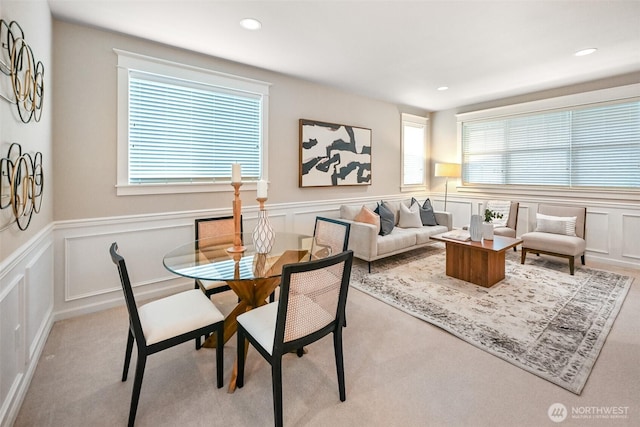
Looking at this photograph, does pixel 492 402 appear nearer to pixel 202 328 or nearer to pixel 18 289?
pixel 202 328

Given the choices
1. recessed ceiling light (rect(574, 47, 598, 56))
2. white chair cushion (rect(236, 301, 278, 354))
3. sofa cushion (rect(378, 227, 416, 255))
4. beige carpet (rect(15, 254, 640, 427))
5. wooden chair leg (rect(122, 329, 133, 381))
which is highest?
recessed ceiling light (rect(574, 47, 598, 56))

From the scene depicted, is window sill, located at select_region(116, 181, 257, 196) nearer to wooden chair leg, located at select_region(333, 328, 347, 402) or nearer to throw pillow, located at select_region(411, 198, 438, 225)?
wooden chair leg, located at select_region(333, 328, 347, 402)

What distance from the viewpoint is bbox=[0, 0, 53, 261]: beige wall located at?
1.48m

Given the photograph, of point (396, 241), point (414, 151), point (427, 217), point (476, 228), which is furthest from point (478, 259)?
point (414, 151)

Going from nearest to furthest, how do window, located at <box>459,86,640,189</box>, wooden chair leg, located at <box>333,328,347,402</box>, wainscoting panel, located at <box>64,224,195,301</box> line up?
wooden chair leg, located at <box>333,328,347,402</box>
wainscoting panel, located at <box>64,224,195,301</box>
window, located at <box>459,86,640,189</box>

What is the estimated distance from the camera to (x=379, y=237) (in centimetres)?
405

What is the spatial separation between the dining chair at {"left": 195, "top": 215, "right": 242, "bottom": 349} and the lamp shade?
4148 mm

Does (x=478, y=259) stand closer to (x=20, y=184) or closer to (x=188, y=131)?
(x=188, y=131)

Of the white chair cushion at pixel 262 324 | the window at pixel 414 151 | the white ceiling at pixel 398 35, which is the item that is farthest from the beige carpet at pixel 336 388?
the window at pixel 414 151

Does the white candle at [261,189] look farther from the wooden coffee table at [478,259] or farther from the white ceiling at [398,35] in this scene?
the wooden coffee table at [478,259]

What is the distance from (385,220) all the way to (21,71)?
3.86 meters

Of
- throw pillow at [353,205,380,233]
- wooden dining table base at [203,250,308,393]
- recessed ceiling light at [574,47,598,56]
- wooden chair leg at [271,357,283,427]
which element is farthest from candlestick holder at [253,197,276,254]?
recessed ceiling light at [574,47,598,56]

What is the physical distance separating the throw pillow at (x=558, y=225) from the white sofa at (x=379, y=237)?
1.26m

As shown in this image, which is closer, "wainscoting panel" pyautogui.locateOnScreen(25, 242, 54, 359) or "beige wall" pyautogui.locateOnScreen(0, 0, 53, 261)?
"beige wall" pyautogui.locateOnScreen(0, 0, 53, 261)
